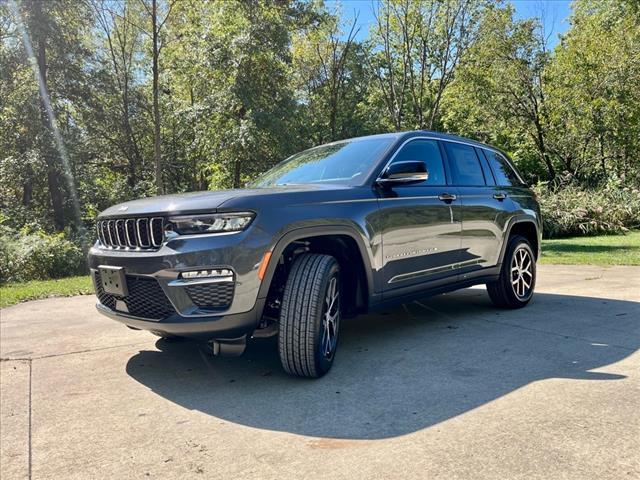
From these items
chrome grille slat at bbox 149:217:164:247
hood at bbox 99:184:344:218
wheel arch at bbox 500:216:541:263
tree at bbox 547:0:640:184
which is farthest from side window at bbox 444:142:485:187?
tree at bbox 547:0:640:184

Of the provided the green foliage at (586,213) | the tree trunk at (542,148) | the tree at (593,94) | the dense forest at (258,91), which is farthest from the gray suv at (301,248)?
the tree trunk at (542,148)

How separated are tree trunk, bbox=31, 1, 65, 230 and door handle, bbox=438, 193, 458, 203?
53.8 ft

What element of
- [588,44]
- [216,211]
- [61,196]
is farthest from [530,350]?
[588,44]

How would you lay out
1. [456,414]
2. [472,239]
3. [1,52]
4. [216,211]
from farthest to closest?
1. [1,52]
2. [472,239]
3. [216,211]
4. [456,414]

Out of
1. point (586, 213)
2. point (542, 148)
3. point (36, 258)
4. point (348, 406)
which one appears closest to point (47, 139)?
point (36, 258)

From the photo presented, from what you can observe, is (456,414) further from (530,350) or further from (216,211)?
(216,211)

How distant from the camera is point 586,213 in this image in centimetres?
1723

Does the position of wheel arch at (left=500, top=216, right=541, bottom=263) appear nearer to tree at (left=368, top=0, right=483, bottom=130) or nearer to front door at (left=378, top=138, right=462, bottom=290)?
front door at (left=378, top=138, right=462, bottom=290)

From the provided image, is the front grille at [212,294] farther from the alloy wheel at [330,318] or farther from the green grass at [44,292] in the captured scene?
the green grass at [44,292]

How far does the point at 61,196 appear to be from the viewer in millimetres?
18031

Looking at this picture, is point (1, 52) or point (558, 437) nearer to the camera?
point (558, 437)

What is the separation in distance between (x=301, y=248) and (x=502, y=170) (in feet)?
10.3

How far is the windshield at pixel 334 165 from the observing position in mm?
4051

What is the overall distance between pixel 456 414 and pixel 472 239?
2.39 metres
